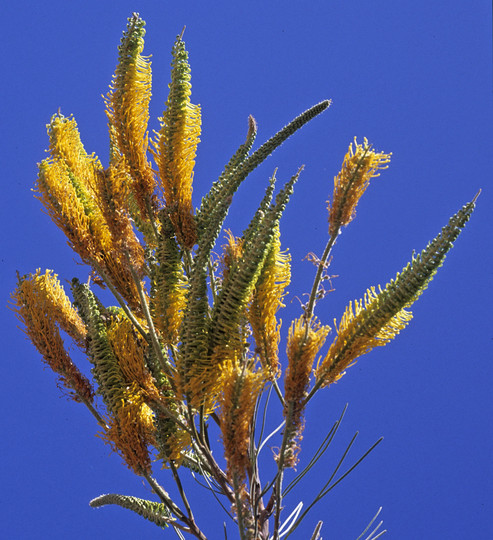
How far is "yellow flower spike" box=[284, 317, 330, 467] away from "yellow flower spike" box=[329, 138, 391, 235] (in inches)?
3.9

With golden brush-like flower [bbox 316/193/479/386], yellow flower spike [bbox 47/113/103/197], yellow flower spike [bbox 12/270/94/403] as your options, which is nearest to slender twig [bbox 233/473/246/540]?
golden brush-like flower [bbox 316/193/479/386]

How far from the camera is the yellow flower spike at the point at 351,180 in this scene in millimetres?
656

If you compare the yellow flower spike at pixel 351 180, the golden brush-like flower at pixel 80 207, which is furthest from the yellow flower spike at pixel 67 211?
the yellow flower spike at pixel 351 180

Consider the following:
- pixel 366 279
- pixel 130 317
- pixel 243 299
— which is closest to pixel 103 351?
pixel 130 317

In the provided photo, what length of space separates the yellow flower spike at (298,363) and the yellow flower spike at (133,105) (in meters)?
0.22

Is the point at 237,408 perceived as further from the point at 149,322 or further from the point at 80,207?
the point at 80,207

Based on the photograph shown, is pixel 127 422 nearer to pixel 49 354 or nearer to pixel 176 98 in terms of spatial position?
pixel 49 354

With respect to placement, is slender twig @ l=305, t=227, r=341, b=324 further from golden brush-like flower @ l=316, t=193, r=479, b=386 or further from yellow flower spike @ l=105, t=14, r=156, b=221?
yellow flower spike @ l=105, t=14, r=156, b=221

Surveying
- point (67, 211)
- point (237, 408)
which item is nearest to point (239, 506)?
point (237, 408)

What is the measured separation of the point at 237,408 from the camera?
0.61 metres

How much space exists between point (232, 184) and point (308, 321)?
17 centimetres

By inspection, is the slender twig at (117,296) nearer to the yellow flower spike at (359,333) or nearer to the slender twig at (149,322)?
the slender twig at (149,322)

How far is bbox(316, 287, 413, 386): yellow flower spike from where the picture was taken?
634mm

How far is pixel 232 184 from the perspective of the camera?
71 centimetres
